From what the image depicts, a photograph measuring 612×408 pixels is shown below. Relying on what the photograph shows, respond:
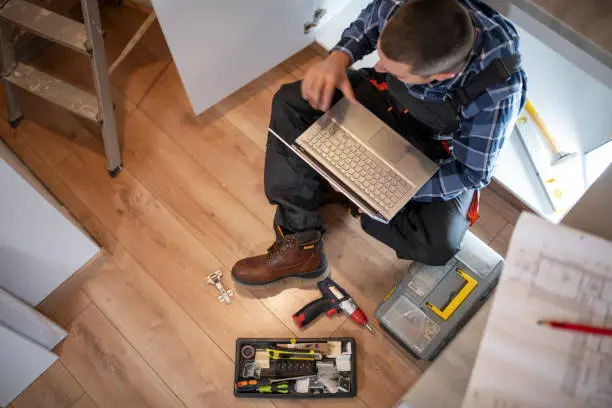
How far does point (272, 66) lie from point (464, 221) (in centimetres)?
94

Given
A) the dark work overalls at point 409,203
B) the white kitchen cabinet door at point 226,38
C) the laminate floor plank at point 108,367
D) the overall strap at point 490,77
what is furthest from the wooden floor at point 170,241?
the overall strap at point 490,77

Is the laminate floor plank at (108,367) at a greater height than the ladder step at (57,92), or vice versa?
the ladder step at (57,92)

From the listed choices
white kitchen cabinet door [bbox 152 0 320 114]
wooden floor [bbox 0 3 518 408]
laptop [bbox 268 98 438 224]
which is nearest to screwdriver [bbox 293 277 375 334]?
wooden floor [bbox 0 3 518 408]

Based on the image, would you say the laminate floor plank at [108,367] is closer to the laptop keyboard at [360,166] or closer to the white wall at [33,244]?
the white wall at [33,244]

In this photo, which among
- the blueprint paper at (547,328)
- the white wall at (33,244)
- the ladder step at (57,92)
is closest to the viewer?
the blueprint paper at (547,328)

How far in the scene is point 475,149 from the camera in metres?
1.02

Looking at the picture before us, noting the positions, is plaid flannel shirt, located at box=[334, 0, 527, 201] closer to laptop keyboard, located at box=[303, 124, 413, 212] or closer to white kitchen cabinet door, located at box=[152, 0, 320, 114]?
laptop keyboard, located at box=[303, 124, 413, 212]

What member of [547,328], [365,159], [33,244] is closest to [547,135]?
[365,159]

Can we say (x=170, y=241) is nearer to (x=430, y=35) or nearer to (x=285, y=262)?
(x=285, y=262)

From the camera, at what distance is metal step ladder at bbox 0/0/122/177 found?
1442 mm

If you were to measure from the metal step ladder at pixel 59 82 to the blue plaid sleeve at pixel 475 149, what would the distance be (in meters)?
1.06

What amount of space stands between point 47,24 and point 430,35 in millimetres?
1270

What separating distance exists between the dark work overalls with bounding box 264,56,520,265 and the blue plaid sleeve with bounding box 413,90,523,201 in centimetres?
8

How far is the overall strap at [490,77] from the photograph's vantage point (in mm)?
911
